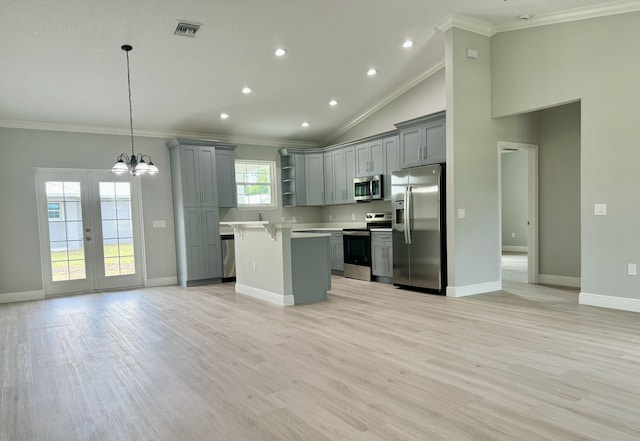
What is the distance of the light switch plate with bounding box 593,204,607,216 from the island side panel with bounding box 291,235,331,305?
3287mm

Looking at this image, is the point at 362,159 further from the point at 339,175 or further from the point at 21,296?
the point at 21,296

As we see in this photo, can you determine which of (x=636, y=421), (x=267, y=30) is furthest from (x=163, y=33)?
(x=636, y=421)

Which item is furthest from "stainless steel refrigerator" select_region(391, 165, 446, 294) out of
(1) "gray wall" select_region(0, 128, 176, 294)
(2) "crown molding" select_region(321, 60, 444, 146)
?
(1) "gray wall" select_region(0, 128, 176, 294)

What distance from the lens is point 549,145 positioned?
6238 millimetres

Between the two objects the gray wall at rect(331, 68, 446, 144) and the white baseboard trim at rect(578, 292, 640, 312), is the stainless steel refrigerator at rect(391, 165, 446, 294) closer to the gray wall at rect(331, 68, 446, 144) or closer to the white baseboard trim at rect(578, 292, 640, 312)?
the gray wall at rect(331, 68, 446, 144)

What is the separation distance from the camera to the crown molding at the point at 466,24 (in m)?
5.32

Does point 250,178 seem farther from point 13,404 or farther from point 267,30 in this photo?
point 13,404

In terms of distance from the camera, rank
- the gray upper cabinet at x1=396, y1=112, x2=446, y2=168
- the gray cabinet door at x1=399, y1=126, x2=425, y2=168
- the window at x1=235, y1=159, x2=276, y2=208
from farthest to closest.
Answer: the window at x1=235, y1=159, x2=276, y2=208, the gray cabinet door at x1=399, y1=126, x2=425, y2=168, the gray upper cabinet at x1=396, y1=112, x2=446, y2=168

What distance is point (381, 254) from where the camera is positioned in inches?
268

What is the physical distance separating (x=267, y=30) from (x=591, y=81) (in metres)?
3.92

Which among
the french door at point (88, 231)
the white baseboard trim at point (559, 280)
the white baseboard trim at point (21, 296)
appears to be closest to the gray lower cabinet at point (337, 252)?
the white baseboard trim at point (559, 280)

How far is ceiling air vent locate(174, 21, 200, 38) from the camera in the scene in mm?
4484

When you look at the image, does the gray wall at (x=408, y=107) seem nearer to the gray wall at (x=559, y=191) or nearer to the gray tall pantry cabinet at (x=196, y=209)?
the gray wall at (x=559, y=191)

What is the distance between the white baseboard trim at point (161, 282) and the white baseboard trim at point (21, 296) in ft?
5.22
